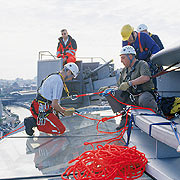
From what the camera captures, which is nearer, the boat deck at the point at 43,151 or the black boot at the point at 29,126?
the boat deck at the point at 43,151

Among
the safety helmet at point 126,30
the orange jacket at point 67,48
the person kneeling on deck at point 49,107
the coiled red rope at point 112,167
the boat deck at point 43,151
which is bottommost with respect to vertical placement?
the boat deck at point 43,151

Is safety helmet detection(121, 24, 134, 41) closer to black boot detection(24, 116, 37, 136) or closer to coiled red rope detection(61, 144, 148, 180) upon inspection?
black boot detection(24, 116, 37, 136)

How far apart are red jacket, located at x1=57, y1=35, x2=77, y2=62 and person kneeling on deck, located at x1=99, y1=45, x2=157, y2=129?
4.10 m

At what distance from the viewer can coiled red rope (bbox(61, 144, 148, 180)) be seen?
177cm

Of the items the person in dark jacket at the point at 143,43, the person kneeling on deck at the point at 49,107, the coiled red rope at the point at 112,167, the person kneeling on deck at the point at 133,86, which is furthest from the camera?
the person in dark jacket at the point at 143,43

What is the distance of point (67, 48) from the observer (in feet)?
24.2

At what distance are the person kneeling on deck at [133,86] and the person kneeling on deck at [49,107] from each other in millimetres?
707

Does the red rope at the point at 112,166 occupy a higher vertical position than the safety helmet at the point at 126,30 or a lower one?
lower

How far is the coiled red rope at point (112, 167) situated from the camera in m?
1.77

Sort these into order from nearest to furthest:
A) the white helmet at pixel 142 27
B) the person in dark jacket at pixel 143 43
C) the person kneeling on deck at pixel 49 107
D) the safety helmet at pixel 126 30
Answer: the person kneeling on deck at pixel 49 107 < the safety helmet at pixel 126 30 < the person in dark jacket at pixel 143 43 < the white helmet at pixel 142 27

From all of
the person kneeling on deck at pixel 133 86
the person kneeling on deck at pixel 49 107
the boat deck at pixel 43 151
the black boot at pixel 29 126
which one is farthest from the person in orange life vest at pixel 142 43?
the black boot at pixel 29 126

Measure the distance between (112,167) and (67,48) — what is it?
19.7ft

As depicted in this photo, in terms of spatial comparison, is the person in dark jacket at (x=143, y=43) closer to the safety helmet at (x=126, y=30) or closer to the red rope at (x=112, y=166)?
the safety helmet at (x=126, y=30)

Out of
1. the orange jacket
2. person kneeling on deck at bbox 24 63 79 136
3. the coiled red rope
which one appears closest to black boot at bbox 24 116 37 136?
person kneeling on deck at bbox 24 63 79 136
